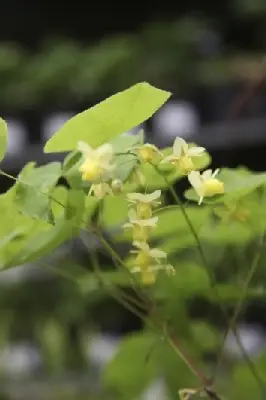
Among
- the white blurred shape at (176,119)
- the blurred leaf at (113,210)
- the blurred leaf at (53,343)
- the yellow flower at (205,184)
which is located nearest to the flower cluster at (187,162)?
the yellow flower at (205,184)

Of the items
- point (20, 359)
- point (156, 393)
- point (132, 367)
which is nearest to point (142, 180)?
point (132, 367)

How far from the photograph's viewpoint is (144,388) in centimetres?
50

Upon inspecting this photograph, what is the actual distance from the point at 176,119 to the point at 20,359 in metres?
0.54

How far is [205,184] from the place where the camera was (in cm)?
27

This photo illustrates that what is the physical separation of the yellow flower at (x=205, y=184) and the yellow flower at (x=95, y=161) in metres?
0.04

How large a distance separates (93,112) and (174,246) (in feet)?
0.47

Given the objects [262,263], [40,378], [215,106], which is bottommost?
[40,378]

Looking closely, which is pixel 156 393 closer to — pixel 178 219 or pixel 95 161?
pixel 178 219

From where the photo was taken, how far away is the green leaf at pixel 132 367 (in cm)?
46

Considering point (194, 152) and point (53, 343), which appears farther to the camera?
point (53, 343)

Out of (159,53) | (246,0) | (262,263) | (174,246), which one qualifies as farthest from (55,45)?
(174,246)

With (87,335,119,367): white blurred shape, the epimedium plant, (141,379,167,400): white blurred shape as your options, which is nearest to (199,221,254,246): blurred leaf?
the epimedium plant

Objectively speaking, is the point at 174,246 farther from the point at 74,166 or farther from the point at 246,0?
the point at 246,0

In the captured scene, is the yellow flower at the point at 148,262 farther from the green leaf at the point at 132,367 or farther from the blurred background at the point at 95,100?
the blurred background at the point at 95,100
